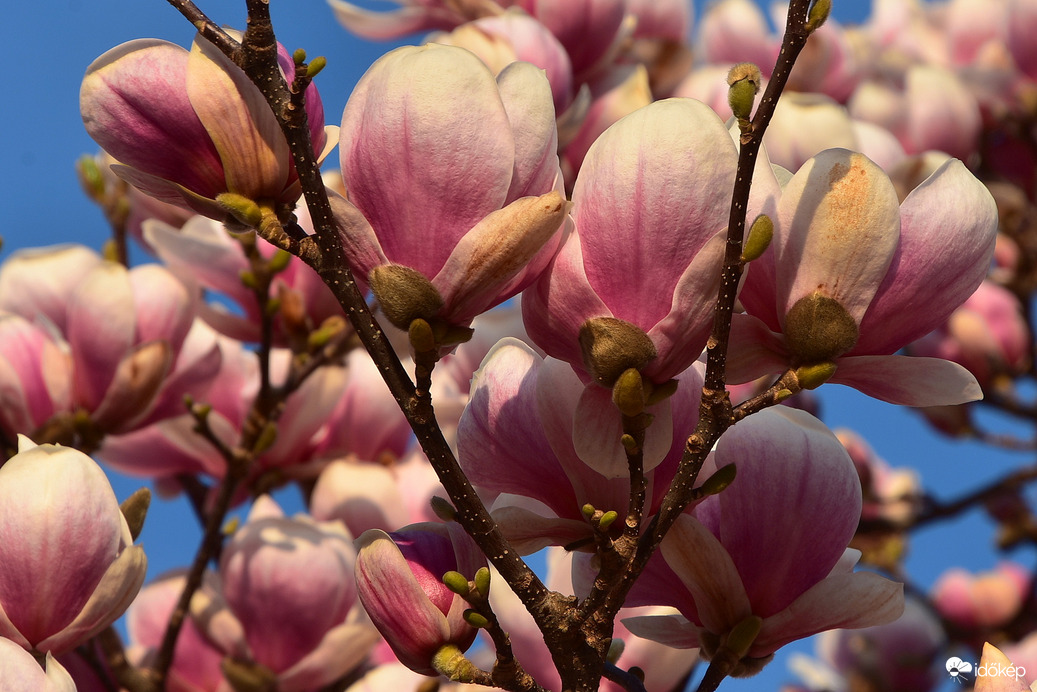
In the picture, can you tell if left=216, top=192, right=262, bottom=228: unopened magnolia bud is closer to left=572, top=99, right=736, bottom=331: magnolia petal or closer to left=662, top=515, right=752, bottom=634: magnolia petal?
left=572, top=99, right=736, bottom=331: magnolia petal

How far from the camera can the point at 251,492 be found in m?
1.56

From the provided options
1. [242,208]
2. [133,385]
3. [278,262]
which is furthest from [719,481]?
[133,385]

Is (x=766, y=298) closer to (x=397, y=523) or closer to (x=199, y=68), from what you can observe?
(x=199, y=68)

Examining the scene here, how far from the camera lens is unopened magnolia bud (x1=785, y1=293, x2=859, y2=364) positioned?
61cm

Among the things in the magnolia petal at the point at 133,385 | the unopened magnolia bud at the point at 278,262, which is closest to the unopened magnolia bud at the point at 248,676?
the magnolia petal at the point at 133,385

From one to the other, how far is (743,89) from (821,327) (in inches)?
5.3

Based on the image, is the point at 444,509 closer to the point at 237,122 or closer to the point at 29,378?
the point at 237,122

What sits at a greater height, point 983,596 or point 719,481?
point 983,596

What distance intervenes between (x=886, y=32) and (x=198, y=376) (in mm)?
2047

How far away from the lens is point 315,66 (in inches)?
23.5

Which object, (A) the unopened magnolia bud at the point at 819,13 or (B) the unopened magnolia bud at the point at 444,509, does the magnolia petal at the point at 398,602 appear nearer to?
(B) the unopened magnolia bud at the point at 444,509

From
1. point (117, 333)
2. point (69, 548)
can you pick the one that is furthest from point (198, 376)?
point (69, 548)

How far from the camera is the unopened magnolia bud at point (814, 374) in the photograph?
2.02ft

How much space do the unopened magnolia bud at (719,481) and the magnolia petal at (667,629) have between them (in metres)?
0.14
